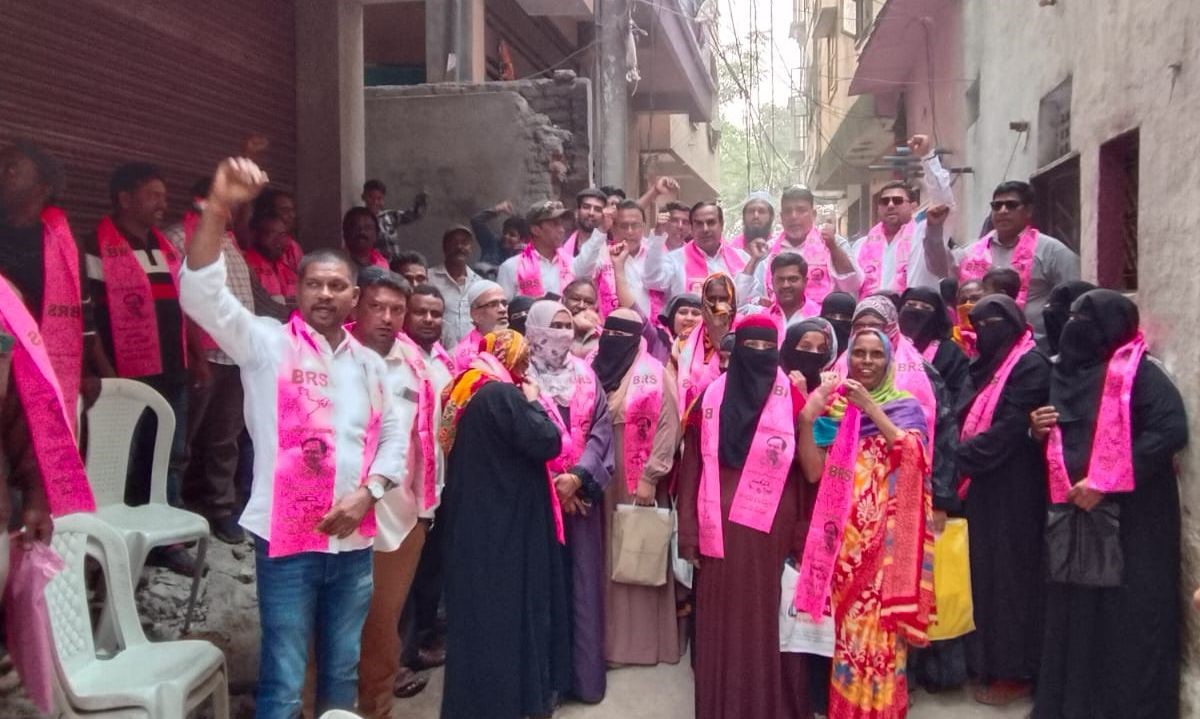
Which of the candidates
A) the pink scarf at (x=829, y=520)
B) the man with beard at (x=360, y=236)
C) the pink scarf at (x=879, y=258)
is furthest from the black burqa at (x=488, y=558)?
the pink scarf at (x=879, y=258)

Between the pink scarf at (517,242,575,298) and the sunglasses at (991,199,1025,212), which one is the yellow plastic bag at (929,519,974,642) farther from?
the pink scarf at (517,242,575,298)

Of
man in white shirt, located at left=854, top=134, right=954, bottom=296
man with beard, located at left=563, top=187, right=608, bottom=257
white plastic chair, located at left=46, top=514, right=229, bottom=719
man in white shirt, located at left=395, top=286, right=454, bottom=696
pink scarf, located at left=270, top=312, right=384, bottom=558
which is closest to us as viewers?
white plastic chair, located at left=46, top=514, right=229, bottom=719

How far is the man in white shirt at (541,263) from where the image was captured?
618 cm

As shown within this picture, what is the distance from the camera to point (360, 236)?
6.16m

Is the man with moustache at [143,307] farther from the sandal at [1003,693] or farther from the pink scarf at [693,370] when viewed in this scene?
the sandal at [1003,693]

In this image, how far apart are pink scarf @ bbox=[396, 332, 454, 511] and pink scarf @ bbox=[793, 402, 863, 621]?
151 centimetres

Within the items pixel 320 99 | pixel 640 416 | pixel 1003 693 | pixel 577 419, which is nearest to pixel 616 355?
pixel 640 416

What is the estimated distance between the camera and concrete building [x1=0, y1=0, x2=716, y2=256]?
4836 mm

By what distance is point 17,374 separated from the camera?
2.55 metres

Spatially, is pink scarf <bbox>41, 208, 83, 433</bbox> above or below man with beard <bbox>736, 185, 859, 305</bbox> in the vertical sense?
below

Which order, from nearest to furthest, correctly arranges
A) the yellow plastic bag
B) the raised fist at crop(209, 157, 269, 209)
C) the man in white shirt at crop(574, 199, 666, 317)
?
1. the raised fist at crop(209, 157, 269, 209)
2. the yellow plastic bag
3. the man in white shirt at crop(574, 199, 666, 317)

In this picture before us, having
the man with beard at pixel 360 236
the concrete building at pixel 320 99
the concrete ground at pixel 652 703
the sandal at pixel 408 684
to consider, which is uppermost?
the concrete building at pixel 320 99

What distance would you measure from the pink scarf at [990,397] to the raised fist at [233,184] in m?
3.01

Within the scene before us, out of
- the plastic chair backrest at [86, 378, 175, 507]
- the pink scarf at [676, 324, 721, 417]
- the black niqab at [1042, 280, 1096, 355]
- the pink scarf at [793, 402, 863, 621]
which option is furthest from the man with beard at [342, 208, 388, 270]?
the black niqab at [1042, 280, 1096, 355]
